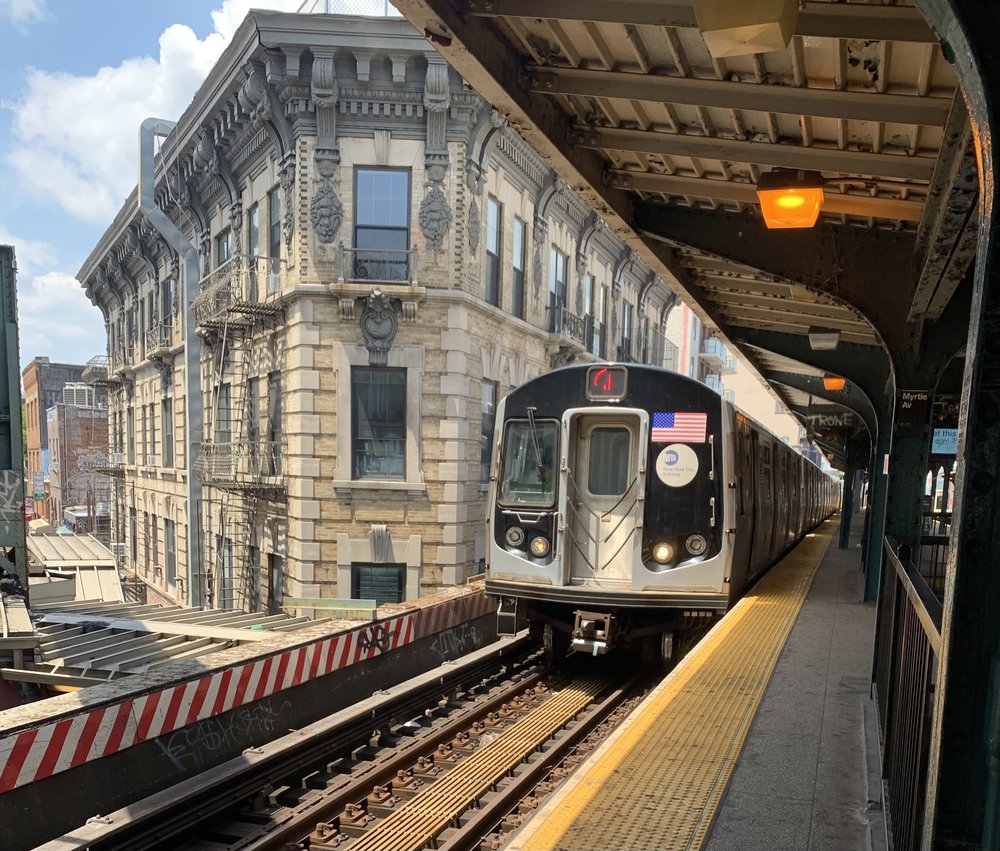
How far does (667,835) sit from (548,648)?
573cm

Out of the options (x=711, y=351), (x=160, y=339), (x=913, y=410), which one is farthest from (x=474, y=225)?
(x=711, y=351)

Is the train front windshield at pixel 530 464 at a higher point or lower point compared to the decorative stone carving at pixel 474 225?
lower

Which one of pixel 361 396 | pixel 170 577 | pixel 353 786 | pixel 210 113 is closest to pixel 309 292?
pixel 361 396

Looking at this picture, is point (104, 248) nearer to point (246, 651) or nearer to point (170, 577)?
point (170, 577)

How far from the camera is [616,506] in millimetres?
8242

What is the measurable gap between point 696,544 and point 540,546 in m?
1.65

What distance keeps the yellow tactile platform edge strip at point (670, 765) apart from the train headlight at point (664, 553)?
38.3 inches

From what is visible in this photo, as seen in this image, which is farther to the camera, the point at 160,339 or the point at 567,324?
the point at 160,339

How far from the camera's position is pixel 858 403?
40.4ft

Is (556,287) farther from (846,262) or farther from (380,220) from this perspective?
(846,262)

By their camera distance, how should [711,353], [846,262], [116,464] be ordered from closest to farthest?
[846,262], [116,464], [711,353]

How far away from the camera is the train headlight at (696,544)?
26.0 ft

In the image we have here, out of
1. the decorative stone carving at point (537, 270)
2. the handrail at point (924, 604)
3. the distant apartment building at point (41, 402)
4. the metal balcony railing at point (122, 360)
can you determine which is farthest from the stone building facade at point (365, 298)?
the distant apartment building at point (41, 402)

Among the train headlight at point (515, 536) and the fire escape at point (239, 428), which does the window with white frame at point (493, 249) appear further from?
the train headlight at point (515, 536)
